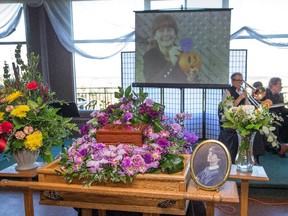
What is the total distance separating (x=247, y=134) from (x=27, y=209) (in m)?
1.30

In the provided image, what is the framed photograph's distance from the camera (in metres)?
1.42

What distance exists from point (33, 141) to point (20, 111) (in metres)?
0.17

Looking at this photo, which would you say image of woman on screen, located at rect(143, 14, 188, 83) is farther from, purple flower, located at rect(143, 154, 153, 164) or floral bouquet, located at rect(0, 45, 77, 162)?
purple flower, located at rect(143, 154, 153, 164)

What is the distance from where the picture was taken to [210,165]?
1.45 metres

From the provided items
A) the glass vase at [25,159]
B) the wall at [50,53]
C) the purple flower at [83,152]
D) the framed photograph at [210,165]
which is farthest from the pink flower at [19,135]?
the wall at [50,53]

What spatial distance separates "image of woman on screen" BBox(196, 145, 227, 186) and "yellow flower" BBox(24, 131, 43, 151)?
0.87 metres

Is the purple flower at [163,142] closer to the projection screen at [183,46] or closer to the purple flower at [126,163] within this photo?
the purple flower at [126,163]

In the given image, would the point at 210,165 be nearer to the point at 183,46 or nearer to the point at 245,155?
the point at 245,155

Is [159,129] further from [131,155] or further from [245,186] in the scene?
[245,186]

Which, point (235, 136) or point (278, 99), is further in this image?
point (278, 99)

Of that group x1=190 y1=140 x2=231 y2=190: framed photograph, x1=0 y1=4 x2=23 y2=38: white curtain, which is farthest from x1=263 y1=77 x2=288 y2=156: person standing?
x1=0 y1=4 x2=23 y2=38: white curtain

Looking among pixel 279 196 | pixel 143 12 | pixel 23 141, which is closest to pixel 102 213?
pixel 23 141

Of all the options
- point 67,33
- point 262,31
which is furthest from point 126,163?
point 67,33

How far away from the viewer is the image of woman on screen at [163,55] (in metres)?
5.13
